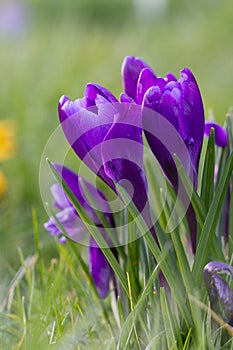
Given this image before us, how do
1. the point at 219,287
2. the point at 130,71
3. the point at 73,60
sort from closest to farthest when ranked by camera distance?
the point at 219,287 < the point at 130,71 < the point at 73,60

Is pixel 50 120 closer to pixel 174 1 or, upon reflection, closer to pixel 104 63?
pixel 104 63

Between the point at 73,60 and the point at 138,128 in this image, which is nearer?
the point at 138,128

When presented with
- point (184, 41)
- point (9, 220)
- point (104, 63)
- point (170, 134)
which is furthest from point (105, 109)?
point (184, 41)

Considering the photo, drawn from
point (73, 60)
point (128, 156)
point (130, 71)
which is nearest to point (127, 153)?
point (128, 156)

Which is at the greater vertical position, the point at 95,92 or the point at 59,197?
the point at 95,92

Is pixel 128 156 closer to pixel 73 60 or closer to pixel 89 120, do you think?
pixel 89 120

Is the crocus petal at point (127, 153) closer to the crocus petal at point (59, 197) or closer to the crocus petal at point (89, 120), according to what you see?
the crocus petal at point (89, 120)

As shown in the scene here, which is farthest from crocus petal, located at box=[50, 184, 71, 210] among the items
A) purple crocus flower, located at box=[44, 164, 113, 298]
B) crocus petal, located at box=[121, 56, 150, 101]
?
crocus petal, located at box=[121, 56, 150, 101]
